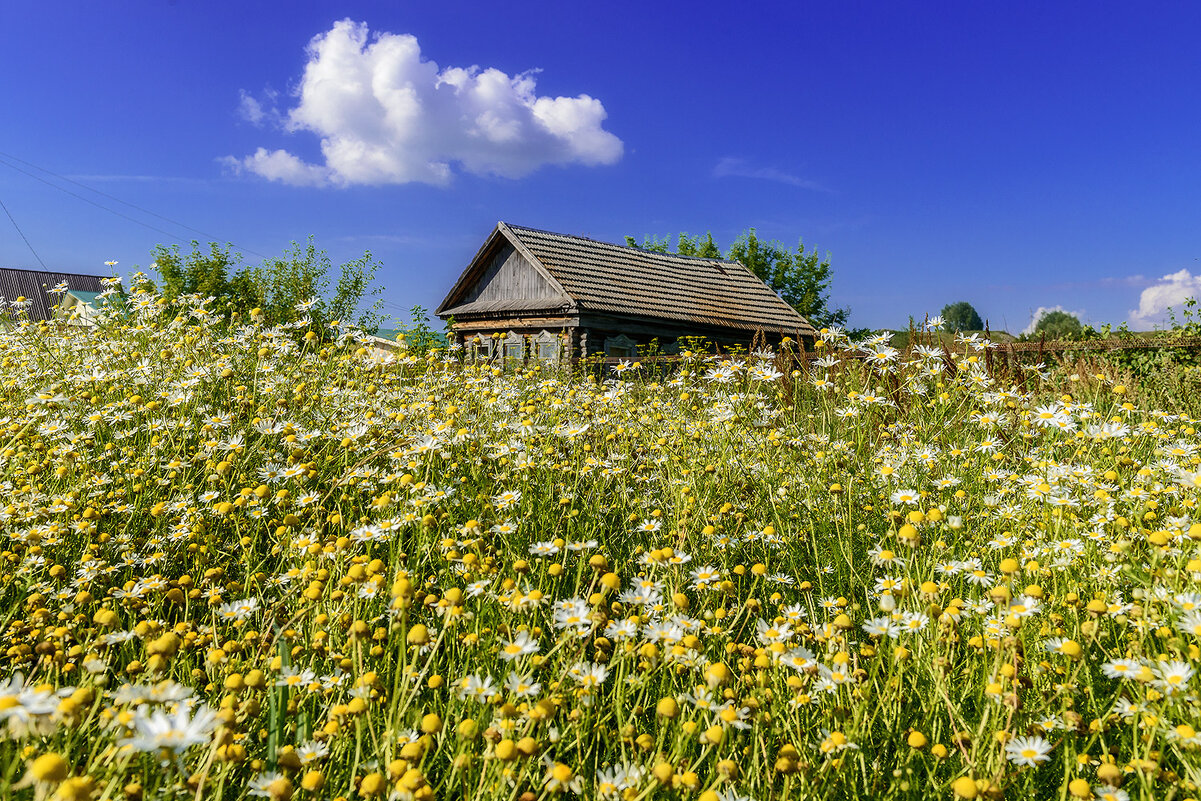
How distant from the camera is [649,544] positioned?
2.74m

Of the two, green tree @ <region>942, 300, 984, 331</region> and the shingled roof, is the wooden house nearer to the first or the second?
the shingled roof

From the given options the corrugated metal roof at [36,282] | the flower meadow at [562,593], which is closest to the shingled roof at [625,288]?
the flower meadow at [562,593]

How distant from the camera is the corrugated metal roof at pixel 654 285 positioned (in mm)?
16984

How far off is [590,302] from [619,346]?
1.37 m

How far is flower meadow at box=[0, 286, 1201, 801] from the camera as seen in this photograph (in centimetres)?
131

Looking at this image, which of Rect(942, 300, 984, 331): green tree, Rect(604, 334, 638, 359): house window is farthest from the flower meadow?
Rect(942, 300, 984, 331): green tree

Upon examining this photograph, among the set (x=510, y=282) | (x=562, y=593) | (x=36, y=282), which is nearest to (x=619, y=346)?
(x=510, y=282)

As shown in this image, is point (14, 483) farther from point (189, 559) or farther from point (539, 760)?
point (539, 760)

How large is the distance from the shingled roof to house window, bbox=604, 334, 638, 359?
671 millimetres

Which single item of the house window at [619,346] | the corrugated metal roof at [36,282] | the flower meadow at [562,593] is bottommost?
the flower meadow at [562,593]

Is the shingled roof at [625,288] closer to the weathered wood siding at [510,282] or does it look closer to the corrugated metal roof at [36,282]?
the weathered wood siding at [510,282]

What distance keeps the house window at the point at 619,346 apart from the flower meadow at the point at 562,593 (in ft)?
38.6

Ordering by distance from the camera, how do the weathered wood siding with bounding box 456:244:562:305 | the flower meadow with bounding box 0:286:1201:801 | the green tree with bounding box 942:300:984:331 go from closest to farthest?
the flower meadow with bounding box 0:286:1201:801 → the weathered wood siding with bounding box 456:244:562:305 → the green tree with bounding box 942:300:984:331

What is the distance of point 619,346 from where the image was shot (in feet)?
55.1
